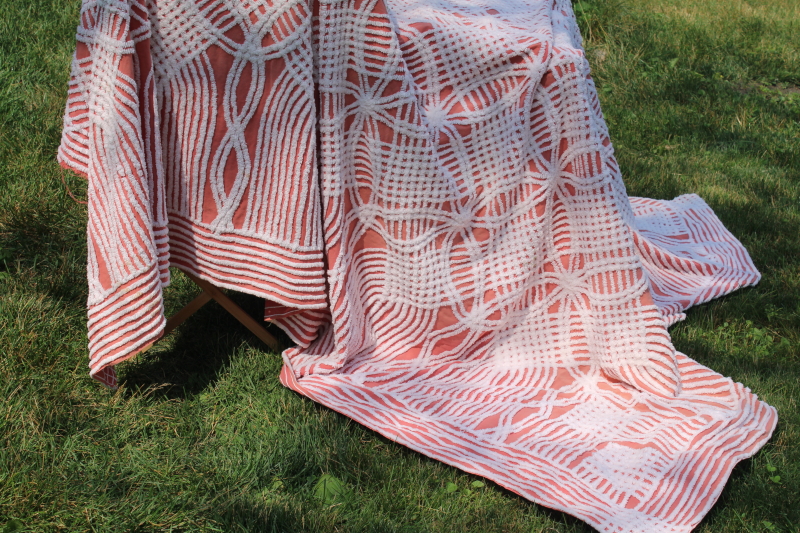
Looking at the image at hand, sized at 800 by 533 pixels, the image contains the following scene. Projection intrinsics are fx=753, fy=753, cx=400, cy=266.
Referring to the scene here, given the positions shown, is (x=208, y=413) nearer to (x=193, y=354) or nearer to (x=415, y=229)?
(x=193, y=354)

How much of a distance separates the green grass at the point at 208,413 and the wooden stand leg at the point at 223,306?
2.2 inches

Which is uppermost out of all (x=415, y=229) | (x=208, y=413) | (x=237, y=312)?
(x=415, y=229)

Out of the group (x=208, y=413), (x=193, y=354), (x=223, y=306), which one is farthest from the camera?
(x=193, y=354)

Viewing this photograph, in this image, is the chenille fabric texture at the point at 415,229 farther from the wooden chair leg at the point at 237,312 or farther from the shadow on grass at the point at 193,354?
the shadow on grass at the point at 193,354

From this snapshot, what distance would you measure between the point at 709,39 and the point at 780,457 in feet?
13.7

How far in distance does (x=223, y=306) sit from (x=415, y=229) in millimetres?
671

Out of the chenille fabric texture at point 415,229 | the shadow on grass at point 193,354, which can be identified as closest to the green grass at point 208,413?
the shadow on grass at point 193,354

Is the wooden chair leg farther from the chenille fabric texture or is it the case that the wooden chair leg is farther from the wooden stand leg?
the chenille fabric texture

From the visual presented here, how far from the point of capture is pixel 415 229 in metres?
2.47

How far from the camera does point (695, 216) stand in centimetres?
360

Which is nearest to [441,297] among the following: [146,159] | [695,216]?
[146,159]

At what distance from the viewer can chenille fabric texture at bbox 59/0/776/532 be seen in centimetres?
205

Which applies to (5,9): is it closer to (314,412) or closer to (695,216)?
(314,412)

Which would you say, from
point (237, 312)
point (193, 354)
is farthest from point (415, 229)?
point (193, 354)
